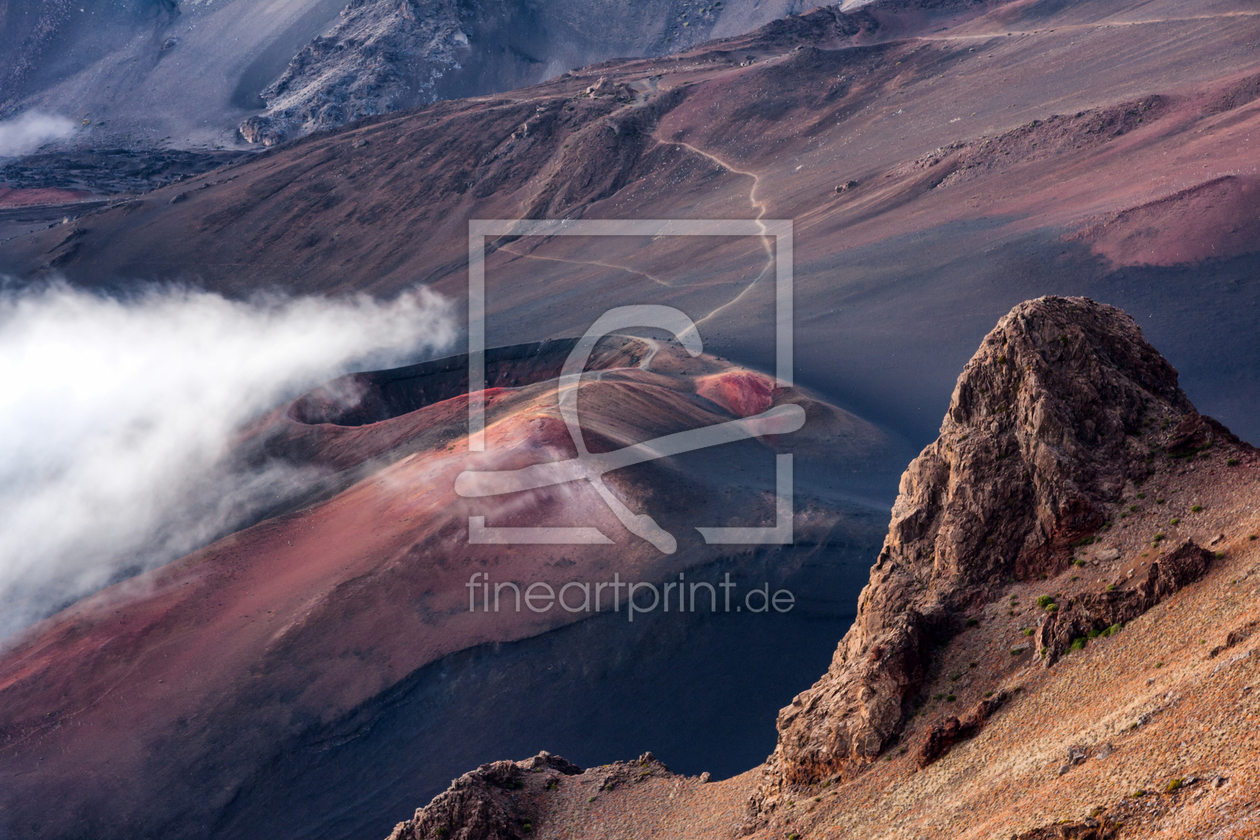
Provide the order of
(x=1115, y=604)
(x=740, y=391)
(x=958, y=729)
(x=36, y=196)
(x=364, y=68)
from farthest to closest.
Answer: (x=364, y=68)
(x=36, y=196)
(x=740, y=391)
(x=958, y=729)
(x=1115, y=604)

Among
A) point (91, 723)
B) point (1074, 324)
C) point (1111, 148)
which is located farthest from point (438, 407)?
point (1111, 148)

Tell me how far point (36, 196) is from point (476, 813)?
345 feet

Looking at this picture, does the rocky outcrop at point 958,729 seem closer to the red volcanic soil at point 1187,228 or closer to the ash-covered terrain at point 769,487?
the ash-covered terrain at point 769,487

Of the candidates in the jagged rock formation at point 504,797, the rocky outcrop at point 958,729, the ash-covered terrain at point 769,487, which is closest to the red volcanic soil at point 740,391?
the ash-covered terrain at point 769,487

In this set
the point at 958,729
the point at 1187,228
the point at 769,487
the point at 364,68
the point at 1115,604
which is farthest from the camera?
the point at 364,68

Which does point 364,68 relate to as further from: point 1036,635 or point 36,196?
point 1036,635

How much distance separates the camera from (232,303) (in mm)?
69938

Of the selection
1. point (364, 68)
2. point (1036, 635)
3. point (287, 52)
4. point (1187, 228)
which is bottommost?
point (1036, 635)

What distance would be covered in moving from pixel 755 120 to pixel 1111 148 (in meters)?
31.0

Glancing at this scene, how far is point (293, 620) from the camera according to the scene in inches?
1191

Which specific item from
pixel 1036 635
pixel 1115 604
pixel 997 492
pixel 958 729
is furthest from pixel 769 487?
pixel 1115 604

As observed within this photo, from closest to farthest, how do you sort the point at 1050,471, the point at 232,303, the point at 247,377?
the point at 1050,471 → the point at 247,377 → the point at 232,303

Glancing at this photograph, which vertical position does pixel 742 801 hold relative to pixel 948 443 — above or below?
below

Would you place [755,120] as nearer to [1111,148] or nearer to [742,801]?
[1111,148]
